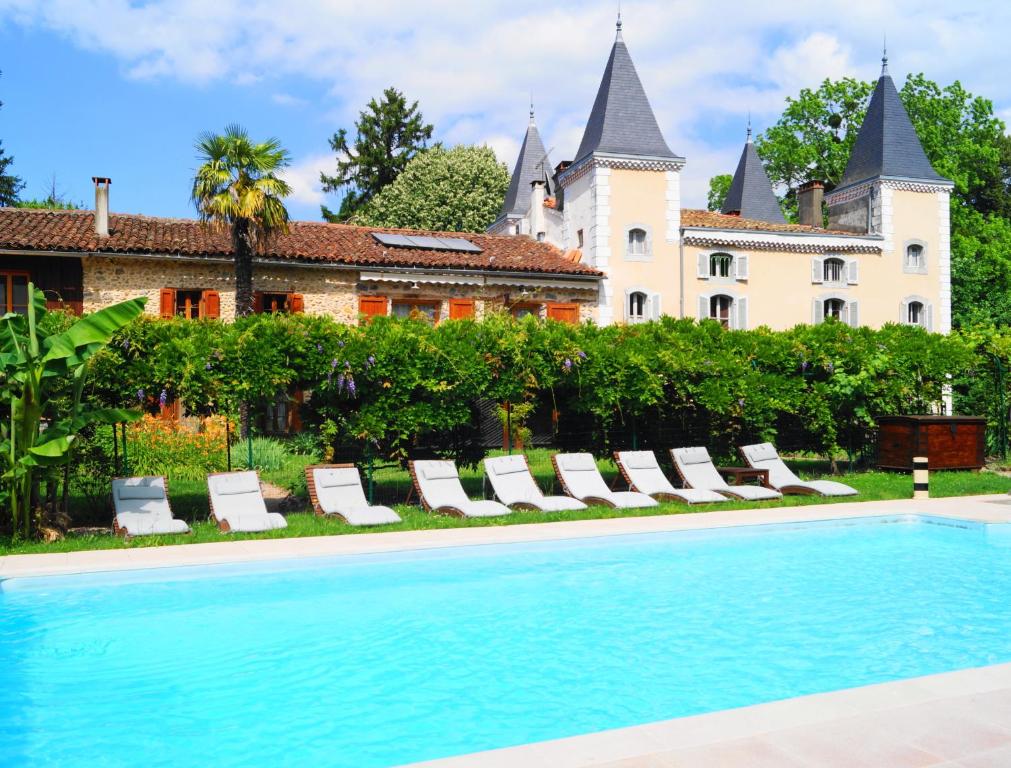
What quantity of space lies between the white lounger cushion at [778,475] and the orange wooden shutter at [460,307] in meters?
11.6

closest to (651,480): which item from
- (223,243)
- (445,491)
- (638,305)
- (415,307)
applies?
(445,491)

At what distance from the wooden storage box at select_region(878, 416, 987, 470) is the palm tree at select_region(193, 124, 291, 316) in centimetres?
1391

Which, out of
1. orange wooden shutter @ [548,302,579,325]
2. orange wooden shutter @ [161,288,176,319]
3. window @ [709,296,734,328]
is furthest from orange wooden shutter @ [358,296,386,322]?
window @ [709,296,734,328]

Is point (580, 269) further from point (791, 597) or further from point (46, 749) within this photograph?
point (46, 749)

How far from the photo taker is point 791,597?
817 cm

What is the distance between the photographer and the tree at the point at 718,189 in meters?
47.4

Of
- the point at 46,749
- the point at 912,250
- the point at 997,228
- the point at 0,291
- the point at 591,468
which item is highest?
the point at 997,228

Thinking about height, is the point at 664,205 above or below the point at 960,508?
above

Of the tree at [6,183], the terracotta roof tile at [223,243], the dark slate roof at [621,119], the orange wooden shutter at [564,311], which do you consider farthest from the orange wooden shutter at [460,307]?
the tree at [6,183]

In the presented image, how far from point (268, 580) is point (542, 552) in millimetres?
3052

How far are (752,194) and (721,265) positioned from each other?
1105 cm

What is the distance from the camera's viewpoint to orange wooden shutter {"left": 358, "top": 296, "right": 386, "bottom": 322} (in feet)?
77.7

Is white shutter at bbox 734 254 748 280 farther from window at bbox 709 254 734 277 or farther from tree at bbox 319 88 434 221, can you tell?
tree at bbox 319 88 434 221

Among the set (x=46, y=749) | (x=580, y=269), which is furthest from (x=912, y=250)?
(x=46, y=749)
